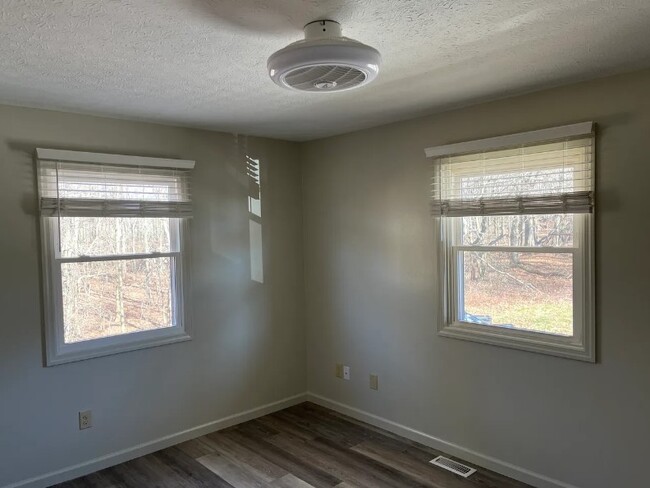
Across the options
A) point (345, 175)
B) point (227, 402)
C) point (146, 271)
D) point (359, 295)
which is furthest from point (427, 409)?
point (146, 271)

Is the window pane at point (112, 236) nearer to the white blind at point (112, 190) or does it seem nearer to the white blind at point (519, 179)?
the white blind at point (112, 190)

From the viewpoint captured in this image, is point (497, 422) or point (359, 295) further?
point (359, 295)

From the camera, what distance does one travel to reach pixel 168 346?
3510mm

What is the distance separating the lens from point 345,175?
392cm

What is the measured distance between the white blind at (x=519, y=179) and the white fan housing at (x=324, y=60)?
140 centimetres

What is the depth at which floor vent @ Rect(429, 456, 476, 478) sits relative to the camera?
3.03 metres

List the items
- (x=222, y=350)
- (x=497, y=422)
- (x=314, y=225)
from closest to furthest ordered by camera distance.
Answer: (x=497, y=422), (x=222, y=350), (x=314, y=225)

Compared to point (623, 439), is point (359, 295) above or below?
above

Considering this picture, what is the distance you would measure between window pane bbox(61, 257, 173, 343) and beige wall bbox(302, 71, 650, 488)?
131cm

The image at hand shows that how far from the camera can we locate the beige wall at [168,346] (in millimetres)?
2881

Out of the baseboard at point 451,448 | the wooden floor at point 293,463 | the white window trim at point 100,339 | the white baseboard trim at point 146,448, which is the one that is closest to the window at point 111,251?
the white window trim at point 100,339

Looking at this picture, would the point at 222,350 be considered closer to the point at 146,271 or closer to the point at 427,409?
the point at 146,271

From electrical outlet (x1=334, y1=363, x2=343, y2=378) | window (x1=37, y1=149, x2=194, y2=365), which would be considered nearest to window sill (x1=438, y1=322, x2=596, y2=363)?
electrical outlet (x1=334, y1=363, x2=343, y2=378)

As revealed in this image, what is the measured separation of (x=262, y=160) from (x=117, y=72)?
5.86ft
